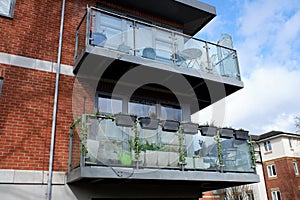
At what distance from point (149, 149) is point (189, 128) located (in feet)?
4.30

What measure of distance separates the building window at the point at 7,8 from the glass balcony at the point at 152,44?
1.81 m

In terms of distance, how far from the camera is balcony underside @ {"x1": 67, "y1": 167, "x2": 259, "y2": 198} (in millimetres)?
6035

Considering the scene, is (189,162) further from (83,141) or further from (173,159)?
(83,141)

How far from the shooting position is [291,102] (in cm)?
3466

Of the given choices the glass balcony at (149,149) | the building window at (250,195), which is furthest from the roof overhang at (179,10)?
the building window at (250,195)

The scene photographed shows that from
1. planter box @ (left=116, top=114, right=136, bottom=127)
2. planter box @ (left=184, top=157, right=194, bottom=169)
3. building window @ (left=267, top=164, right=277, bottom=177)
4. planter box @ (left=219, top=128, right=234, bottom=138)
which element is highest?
building window @ (left=267, top=164, right=277, bottom=177)

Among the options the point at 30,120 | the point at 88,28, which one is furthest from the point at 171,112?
the point at 30,120

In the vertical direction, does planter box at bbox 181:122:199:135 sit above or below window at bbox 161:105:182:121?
below

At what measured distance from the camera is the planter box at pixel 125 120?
6.69 meters

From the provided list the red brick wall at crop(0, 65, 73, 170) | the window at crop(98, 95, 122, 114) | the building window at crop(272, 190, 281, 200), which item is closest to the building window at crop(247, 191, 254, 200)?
the building window at crop(272, 190, 281, 200)

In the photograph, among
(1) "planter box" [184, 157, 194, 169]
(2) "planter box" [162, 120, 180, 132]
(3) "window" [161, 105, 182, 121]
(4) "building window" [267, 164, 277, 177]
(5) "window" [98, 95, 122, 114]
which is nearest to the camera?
(1) "planter box" [184, 157, 194, 169]

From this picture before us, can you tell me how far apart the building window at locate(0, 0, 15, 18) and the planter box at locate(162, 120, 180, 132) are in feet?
16.6

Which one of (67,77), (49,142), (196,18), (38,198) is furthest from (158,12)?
(38,198)

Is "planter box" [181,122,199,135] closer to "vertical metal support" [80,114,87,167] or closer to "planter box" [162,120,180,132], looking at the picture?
"planter box" [162,120,180,132]
